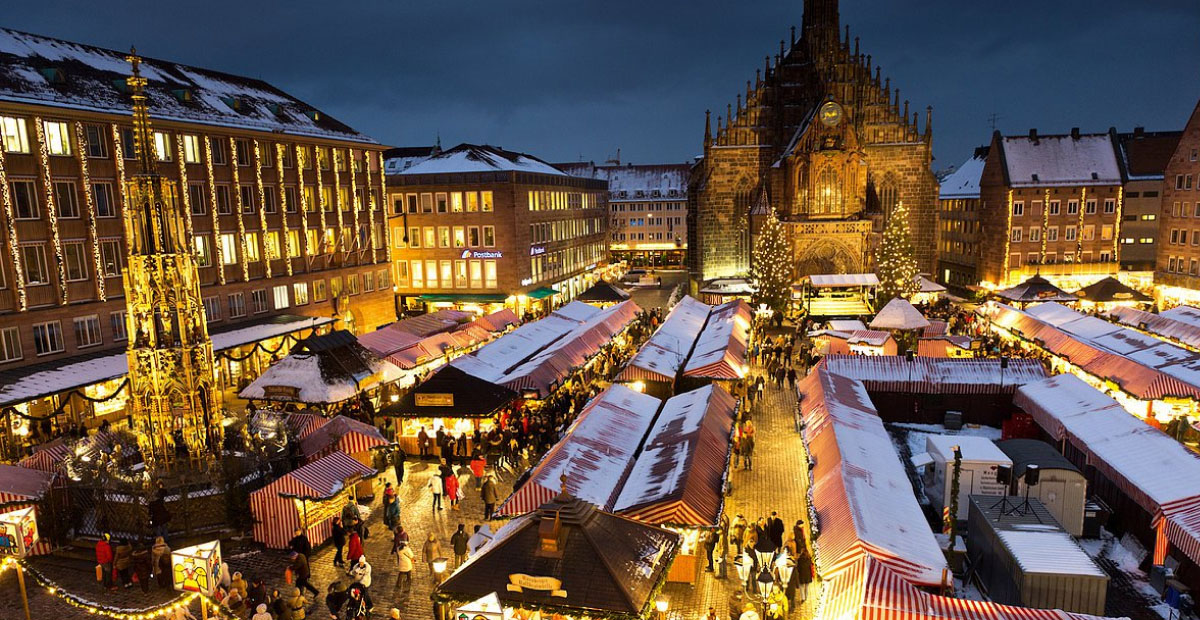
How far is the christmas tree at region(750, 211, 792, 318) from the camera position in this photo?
45000 millimetres

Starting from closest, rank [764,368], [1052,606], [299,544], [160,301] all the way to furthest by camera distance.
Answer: [1052,606], [299,544], [160,301], [764,368]

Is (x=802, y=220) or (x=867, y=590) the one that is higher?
(x=802, y=220)

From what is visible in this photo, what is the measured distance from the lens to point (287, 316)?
35.8 meters

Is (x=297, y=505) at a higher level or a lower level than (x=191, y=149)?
lower

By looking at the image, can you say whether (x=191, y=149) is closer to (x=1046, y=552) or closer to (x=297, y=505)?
(x=297, y=505)

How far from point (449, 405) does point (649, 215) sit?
226ft

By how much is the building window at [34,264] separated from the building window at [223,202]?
7965 mm

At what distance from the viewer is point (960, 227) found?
205 feet

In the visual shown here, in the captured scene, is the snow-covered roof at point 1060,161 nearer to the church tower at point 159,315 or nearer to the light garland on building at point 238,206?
the light garland on building at point 238,206

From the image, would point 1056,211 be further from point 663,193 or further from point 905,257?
point 663,193

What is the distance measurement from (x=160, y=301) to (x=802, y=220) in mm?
43273

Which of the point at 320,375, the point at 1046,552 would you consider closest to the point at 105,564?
the point at 320,375

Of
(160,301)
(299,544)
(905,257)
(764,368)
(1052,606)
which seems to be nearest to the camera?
(1052,606)

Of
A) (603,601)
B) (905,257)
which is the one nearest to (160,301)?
(603,601)
